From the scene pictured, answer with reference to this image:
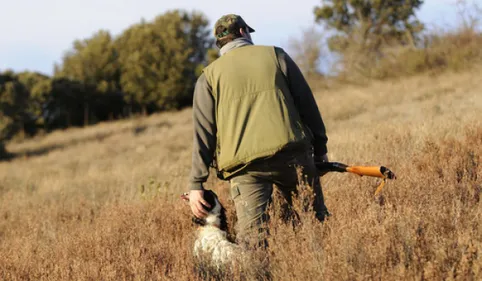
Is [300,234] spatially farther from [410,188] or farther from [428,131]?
[428,131]

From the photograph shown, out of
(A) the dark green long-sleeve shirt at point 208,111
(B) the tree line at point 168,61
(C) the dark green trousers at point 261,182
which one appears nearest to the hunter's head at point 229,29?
(A) the dark green long-sleeve shirt at point 208,111

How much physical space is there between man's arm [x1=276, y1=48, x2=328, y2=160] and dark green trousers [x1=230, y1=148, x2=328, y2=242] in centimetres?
23

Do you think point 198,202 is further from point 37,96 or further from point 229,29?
point 37,96

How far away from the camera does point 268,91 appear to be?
11.4 feet

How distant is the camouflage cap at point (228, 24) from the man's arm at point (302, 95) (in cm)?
32

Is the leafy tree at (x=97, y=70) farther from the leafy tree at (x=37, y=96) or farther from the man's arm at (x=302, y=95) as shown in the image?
the man's arm at (x=302, y=95)

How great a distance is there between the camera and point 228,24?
3656 mm

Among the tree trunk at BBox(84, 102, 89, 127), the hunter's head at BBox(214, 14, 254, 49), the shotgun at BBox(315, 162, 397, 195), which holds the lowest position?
the tree trunk at BBox(84, 102, 89, 127)

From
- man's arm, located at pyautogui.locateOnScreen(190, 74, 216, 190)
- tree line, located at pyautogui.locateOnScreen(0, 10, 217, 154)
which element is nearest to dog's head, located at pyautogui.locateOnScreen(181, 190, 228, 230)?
man's arm, located at pyautogui.locateOnScreen(190, 74, 216, 190)

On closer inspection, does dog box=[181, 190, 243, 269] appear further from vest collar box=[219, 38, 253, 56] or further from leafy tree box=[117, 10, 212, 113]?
leafy tree box=[117, 10, 212, 113]

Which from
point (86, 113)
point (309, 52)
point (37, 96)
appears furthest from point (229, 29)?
point (86, 113)

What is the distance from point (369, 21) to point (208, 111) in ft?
83.6

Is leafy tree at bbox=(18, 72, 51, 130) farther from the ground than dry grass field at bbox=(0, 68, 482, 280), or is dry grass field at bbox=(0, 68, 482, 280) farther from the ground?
dry grass field at bbox=(0, 68, 482, 280)

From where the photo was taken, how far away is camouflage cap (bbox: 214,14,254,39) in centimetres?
366
